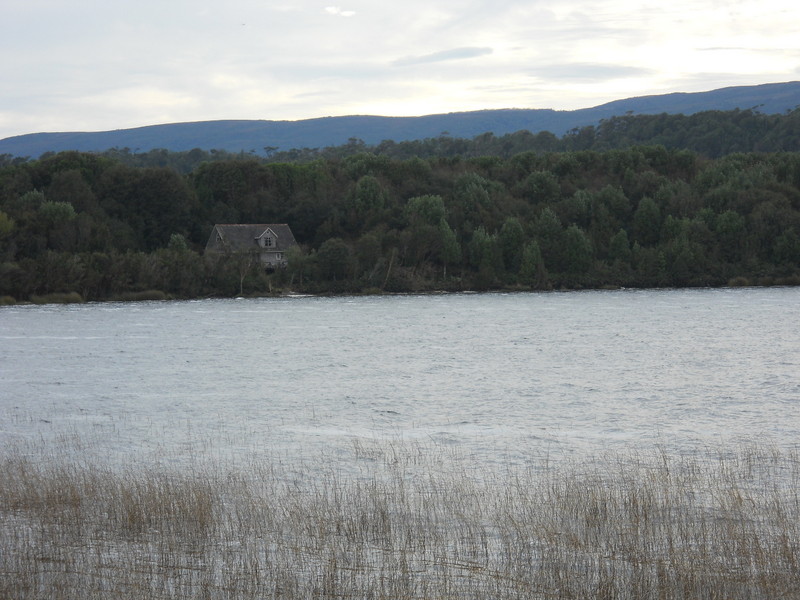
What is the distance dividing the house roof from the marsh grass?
326 ft

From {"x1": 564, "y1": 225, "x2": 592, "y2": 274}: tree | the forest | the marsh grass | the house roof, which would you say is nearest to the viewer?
the marsh grass

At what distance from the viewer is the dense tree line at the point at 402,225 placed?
107750mm

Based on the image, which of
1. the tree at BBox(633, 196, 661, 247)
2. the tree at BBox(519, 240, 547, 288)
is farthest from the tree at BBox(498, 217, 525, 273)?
the tree at BBox(633, 196, 661, 247)

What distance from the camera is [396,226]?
123938 millimetres

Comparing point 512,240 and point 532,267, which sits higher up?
point 512,240

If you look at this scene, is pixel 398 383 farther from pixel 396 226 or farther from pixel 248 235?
pixel 396 226

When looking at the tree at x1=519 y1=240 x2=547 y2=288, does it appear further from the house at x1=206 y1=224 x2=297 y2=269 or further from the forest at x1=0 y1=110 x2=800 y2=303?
the house at x1=206 y1=224 x2=297 y2=269

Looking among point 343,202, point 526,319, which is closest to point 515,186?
point 343,202

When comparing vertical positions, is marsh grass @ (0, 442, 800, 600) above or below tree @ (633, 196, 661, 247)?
above

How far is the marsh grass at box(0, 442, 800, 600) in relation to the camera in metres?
12.4

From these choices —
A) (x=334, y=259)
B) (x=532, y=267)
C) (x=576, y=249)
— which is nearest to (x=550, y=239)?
(x=576, y=249)

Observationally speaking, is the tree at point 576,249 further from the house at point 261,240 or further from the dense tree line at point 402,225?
the house at point 261,240

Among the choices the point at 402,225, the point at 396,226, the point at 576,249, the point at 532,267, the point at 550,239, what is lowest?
the point at 532,267

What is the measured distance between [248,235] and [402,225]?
1868cm
